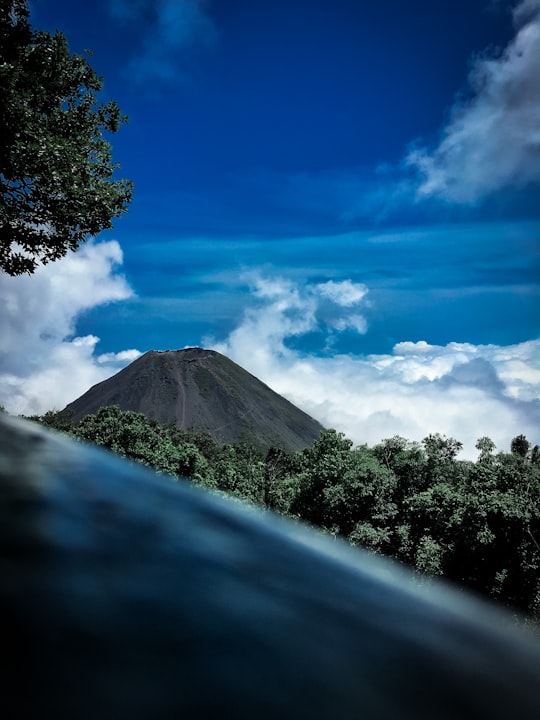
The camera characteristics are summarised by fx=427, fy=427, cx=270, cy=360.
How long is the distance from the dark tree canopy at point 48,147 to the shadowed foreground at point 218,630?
841cm

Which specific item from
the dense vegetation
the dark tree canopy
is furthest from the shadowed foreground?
the dense vegetation

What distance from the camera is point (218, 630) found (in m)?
1.60

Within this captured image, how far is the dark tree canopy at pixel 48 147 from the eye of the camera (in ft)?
28.0

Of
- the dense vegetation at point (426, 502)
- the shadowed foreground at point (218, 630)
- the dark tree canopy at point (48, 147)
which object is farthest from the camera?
the dense vegetation at point (426, 502)

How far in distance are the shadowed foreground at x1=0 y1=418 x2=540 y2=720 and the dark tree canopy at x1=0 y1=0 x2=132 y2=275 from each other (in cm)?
841

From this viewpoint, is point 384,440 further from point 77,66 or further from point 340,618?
point 340,618

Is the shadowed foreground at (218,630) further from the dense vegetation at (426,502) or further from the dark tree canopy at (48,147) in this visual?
the dense vegetation at (426,502)

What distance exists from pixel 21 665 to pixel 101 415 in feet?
213

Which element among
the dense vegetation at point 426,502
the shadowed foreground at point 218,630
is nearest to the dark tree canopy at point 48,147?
the shadowed foreground at point 218,630

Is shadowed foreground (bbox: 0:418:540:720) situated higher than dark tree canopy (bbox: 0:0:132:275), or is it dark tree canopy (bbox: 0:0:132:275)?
dark tree canopy (bbox: 0:0:132:275)

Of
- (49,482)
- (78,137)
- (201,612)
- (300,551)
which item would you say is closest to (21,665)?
(201,612)

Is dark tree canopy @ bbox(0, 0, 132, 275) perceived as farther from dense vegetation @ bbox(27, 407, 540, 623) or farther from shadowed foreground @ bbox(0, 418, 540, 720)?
dense vegetation @ bbox(27, 407, 540, 623)

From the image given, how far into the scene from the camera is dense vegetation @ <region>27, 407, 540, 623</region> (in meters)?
23.1

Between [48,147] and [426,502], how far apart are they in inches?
1147
